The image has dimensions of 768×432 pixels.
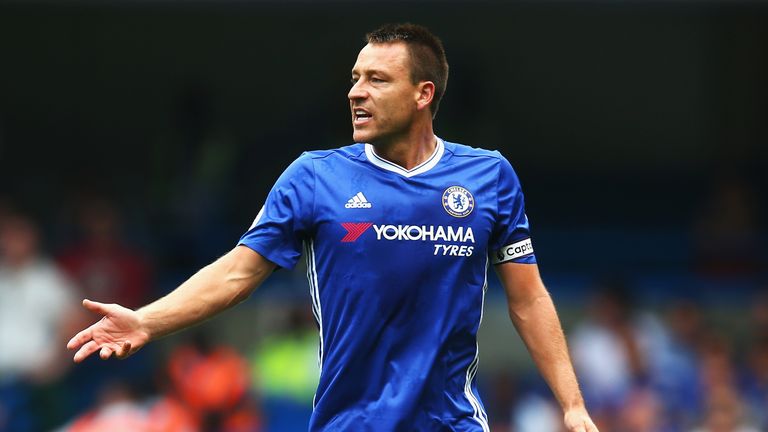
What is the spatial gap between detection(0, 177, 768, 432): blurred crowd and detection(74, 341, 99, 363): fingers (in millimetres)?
5069

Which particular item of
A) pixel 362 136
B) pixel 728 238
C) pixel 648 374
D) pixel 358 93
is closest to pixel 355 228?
pixel 362 136

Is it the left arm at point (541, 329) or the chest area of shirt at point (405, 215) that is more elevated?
the chest area of shirt at point (405, 215)

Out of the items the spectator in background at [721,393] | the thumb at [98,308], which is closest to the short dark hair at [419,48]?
the thumb at [98,308]

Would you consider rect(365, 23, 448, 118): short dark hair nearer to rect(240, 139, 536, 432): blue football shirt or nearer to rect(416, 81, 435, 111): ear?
rect(416, 81, 435, 111): ear

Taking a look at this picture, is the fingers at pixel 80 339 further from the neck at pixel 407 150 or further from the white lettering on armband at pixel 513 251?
the white lettering on armband at pixel 513 251

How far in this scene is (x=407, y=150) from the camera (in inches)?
202

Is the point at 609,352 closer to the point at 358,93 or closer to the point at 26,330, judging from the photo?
the point at 26,330

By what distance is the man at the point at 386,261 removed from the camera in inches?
196

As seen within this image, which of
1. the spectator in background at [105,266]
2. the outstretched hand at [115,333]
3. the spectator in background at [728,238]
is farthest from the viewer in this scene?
the spectator in background at [728,238]

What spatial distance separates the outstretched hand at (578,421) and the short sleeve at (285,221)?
113cm

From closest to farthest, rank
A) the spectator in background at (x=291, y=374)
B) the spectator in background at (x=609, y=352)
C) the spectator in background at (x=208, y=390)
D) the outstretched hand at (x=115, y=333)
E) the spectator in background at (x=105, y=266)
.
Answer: the outstretched hand at (x=115, y=333) < the spectator in background at (x=208, y=390) < the spectator in background at (x=609, y=352) < the spectator in background at (x=291, y=374) < the spectator in background at (x=105, y=266)

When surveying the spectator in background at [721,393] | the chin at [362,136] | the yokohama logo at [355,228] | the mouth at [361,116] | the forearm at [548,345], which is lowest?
the spectator in background at [721,393]

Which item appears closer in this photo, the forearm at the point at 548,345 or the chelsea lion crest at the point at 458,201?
the chelsea lion crest at the point at 458,201

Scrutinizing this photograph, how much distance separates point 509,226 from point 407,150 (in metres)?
0.47
